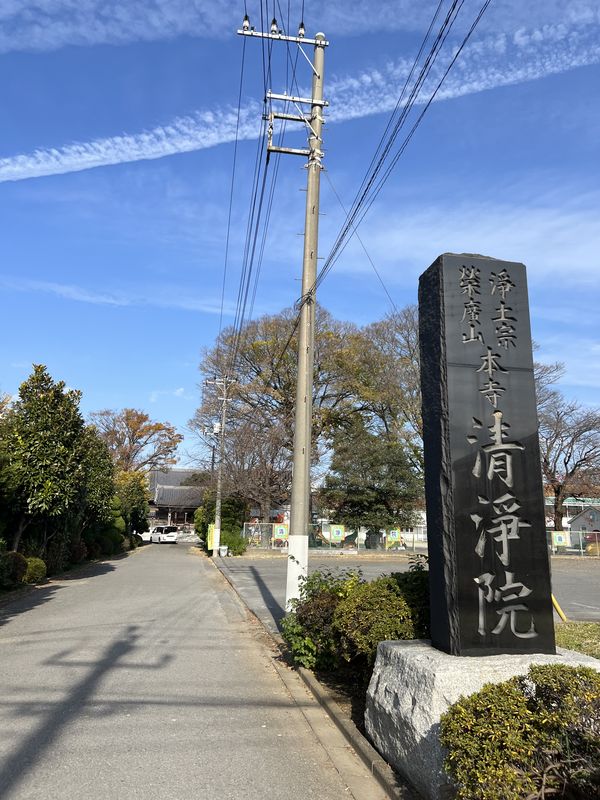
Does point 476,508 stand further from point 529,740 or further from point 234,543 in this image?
point 234,543

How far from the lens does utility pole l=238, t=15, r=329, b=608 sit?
8.67m

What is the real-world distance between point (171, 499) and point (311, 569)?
50.2 metres

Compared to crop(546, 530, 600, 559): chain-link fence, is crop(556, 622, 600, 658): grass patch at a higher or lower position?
lower

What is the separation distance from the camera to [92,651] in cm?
837

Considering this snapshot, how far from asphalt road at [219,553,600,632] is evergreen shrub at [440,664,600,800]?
156 inches

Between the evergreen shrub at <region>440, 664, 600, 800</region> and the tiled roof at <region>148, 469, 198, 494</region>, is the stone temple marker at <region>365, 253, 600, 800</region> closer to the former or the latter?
the evergreen shrub at <region>440, 664, 600, 800</region>

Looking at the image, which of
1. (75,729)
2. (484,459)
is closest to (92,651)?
(75,729)

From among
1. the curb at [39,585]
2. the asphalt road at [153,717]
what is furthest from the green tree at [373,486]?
the asphalt road at [153,717]

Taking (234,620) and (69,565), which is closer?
(234,620)

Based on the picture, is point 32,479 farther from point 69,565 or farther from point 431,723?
point 431,723

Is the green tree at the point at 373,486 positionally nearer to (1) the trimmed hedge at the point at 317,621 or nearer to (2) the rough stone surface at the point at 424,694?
(1) the trimmed hedge at the point at 317,621

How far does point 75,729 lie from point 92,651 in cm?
344

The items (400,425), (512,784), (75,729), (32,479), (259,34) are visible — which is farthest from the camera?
(400,425)

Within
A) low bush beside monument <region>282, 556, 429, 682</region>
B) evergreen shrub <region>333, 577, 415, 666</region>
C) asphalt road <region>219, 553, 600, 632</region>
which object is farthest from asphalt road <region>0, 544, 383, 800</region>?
asphalt road <region>219, 553, 600, 632</region>
